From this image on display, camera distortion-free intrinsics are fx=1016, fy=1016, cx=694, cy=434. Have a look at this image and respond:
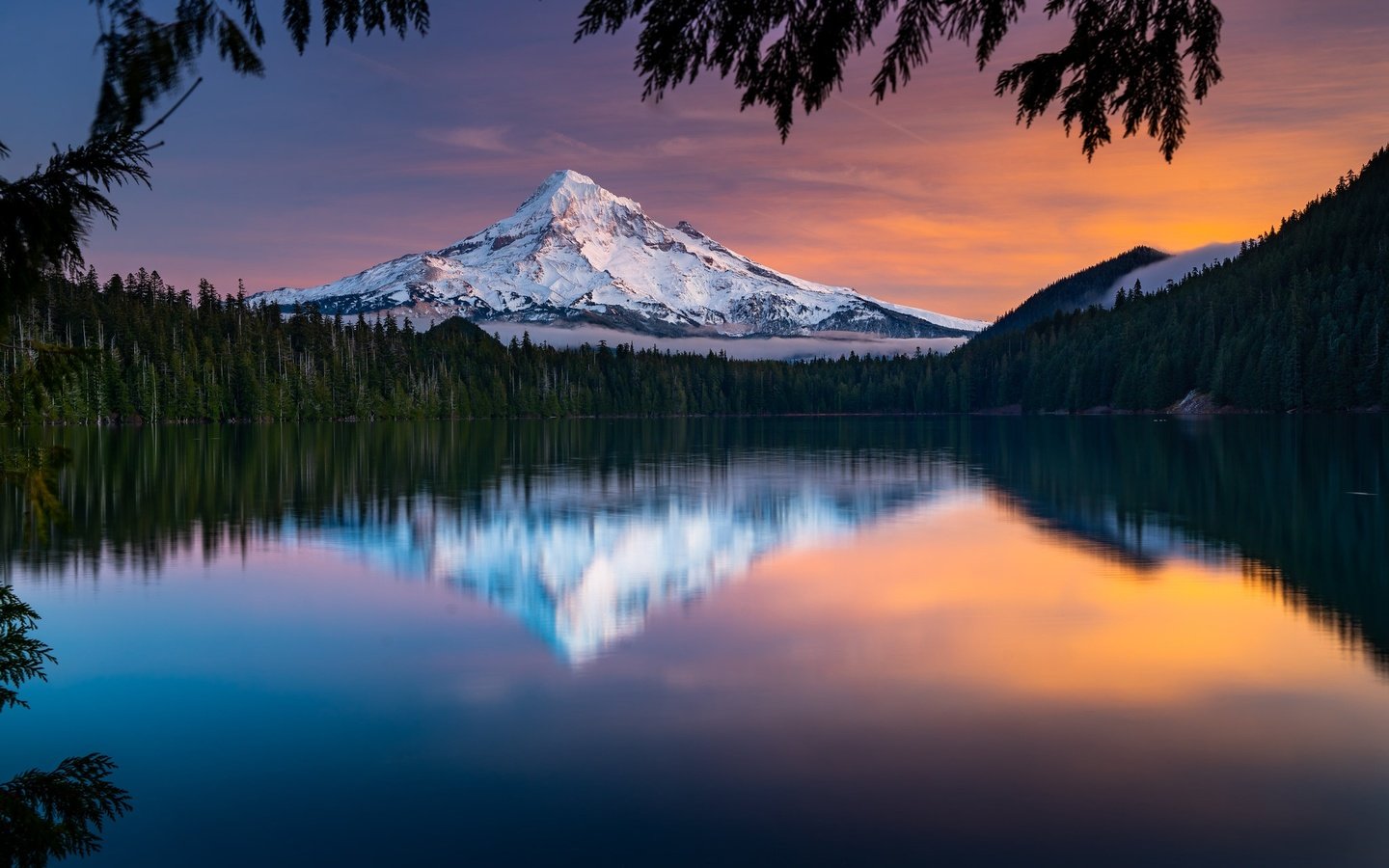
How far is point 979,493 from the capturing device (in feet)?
162

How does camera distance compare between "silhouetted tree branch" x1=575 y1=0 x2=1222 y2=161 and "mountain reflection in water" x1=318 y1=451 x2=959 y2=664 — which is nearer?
"silhouetted tree branch" x1=575 y1=0 x2=1222 y2=161

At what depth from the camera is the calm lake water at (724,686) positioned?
10.7 m

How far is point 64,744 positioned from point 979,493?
42.1 meters

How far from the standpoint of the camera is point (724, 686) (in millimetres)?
16312

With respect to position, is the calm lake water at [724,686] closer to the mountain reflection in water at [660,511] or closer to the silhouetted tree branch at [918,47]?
the mountain reflection in water at [660,511]

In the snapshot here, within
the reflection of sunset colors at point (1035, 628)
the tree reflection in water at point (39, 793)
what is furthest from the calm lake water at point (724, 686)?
the tree reflection in water at point (39, 793)

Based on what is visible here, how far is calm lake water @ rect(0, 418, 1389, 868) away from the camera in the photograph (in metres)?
10.7

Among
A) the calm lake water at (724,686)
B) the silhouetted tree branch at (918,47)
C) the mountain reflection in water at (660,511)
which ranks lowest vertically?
the calm lake water at (724,686)

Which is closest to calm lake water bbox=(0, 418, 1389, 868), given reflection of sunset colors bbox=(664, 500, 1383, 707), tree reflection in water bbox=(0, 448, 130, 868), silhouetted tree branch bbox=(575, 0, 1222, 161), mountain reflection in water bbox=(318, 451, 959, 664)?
reflection of sunset colors bbox=(664, 500, 1383, 707)

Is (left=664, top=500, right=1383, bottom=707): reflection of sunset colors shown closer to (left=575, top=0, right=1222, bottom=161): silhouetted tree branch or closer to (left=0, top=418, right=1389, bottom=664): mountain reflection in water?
(left=0, top=418, right=1389, bottom=664): mountain reflection in water

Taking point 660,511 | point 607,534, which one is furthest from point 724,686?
point 660,511

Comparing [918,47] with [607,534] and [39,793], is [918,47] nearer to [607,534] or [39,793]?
[39,793]

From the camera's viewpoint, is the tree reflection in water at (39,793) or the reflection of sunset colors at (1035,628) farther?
the reflection of sunset colors at (1035,628)

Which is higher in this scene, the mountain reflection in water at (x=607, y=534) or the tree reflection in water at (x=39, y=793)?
the tree reflection in water at (x=39, y=793)
